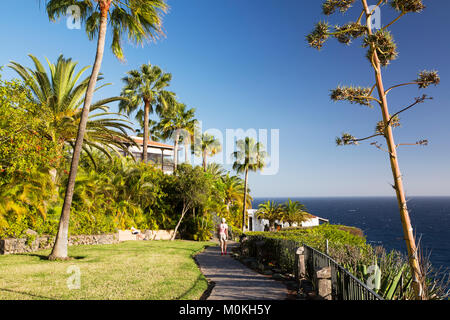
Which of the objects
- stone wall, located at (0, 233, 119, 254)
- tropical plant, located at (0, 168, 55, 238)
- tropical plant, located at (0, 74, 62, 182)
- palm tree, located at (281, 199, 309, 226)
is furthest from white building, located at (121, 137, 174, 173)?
tropical plant, located at (0, 74, 62, 182)

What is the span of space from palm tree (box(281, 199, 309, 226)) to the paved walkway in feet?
107

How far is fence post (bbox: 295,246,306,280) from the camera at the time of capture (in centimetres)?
794

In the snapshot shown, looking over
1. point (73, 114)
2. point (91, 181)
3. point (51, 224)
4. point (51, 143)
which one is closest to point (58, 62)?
point (73, 114)

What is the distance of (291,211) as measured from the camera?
42.9 m

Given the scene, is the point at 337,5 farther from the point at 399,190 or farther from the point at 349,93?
the point at 399,190

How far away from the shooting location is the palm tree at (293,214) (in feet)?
139

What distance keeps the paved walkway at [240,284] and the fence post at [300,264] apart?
536 mm

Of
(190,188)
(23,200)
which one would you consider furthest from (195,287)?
(190,188)

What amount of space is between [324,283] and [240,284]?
8.26 ft

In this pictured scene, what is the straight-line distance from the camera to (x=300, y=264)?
26.4 feet

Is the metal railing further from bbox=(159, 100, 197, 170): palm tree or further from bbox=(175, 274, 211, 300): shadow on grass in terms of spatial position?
bbox=(159, 100, 197, 170): palm tree

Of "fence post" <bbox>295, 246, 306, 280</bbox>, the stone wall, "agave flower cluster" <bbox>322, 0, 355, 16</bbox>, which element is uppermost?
"agave flower cluster" <bbox>322, 0, 355, 16</bbox>

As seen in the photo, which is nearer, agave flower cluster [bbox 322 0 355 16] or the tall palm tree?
agave flower cluster [bbox 322 0 355 16]

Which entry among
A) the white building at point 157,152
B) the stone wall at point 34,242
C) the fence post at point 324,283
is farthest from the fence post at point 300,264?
the white building at point 157,152
